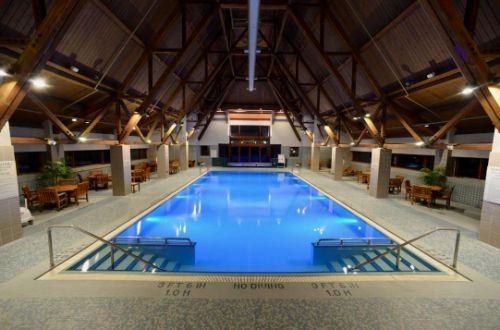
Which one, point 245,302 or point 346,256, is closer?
point 245,302

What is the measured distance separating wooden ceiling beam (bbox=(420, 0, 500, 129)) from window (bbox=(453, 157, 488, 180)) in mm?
5430

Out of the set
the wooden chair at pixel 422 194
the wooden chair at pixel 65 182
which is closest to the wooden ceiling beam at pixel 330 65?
the wooden chair at pixel 422 194

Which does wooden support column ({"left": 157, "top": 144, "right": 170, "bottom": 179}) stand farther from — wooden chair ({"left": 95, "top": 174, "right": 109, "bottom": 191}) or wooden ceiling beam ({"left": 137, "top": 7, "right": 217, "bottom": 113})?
wooden ceiling beam ({"left": 137, "top": 7, "right": 217, "bottom": 113})

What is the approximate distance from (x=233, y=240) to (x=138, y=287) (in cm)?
Result: 364

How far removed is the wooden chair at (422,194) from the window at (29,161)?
16.5m

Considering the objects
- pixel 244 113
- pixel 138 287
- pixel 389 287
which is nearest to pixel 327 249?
pixel 389 287

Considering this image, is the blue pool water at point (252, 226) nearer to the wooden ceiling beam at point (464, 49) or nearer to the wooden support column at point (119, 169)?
the wooden support column at point (119, 169)

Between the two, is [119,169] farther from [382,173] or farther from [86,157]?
[382,173]

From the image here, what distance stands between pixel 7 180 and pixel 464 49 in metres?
10.9

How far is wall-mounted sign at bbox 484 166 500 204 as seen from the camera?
5198 mm

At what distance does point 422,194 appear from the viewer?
888 cm

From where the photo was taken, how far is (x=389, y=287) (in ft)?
11.9

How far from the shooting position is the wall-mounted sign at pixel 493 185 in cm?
520

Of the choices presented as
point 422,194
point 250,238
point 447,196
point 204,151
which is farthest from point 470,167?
point 204,151
